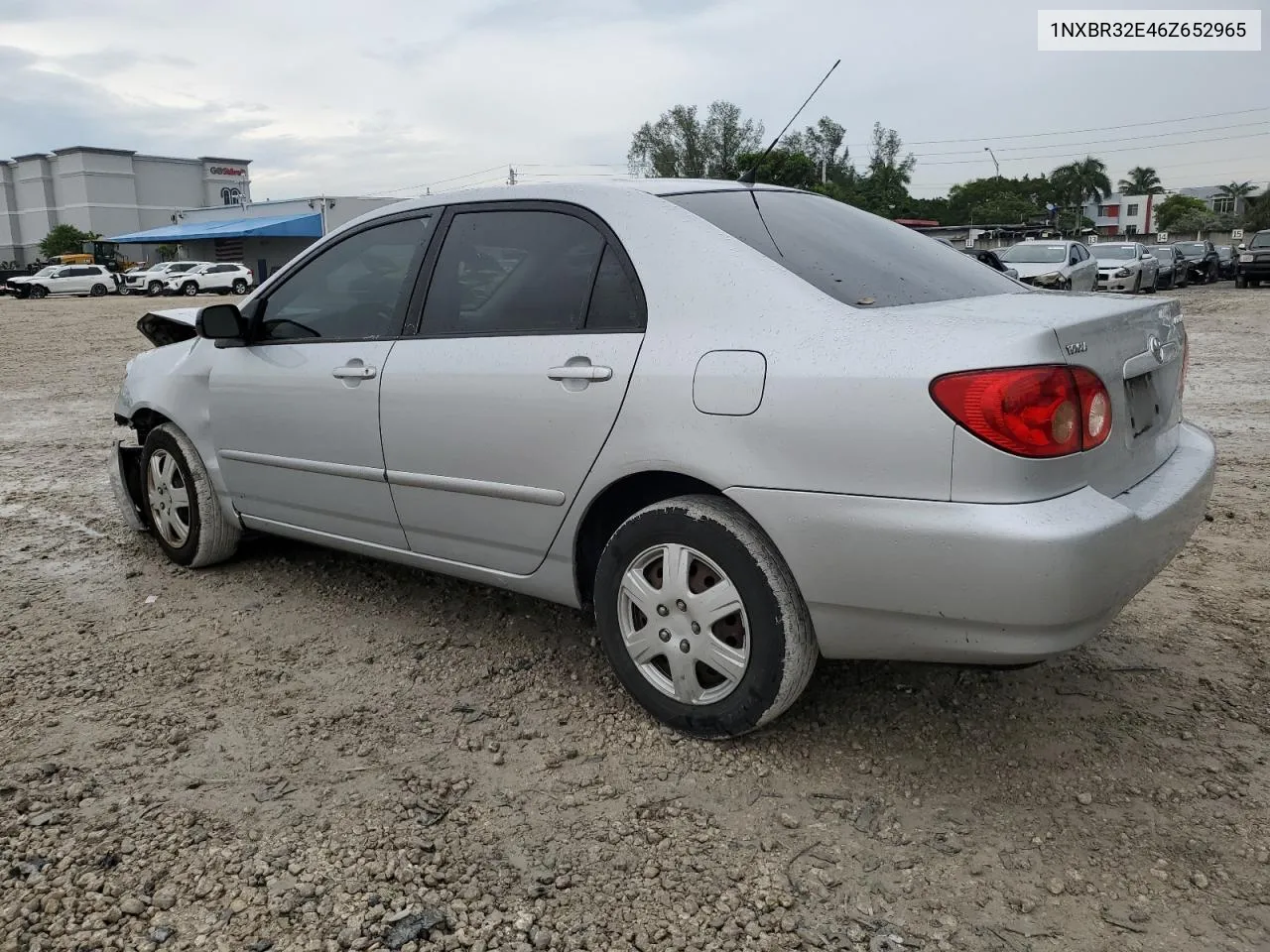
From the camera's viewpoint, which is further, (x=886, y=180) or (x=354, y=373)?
(x=886, y=180)

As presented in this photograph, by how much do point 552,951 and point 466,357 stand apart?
5.97 feet

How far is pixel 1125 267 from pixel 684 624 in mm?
25694

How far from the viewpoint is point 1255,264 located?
28188mm

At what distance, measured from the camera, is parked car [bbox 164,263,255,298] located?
4119 centimetres

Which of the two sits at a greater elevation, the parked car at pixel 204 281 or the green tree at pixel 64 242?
the green tree at pixel 64 242

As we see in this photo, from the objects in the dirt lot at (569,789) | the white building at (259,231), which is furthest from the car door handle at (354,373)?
the white building at (259,231)

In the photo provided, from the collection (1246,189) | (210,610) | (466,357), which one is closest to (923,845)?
(466,357)

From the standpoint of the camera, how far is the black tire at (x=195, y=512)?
4453 mm

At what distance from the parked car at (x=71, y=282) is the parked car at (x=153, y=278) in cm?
110

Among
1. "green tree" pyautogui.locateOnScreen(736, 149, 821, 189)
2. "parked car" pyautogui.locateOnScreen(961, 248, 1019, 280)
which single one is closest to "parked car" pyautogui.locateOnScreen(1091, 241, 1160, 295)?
"parked car" pyautogui.locateOnScreen(961, 248, 1019, 280)

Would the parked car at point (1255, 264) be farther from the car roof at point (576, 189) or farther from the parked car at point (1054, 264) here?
the car roof at point (576, 189)

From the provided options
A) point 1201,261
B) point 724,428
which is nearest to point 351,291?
point 724,428

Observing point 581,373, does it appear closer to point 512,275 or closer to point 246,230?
Answer: point 512,275

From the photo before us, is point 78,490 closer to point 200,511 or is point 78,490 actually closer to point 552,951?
point 200,511
